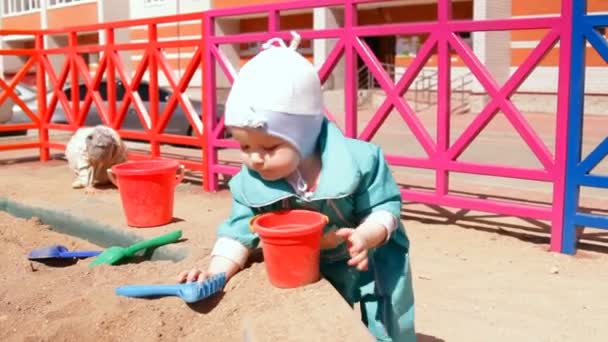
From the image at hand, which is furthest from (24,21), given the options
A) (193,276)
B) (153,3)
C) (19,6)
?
(193,276)

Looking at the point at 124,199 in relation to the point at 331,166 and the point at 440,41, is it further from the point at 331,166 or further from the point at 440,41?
the point at 331,166

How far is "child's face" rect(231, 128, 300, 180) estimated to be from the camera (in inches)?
94.3

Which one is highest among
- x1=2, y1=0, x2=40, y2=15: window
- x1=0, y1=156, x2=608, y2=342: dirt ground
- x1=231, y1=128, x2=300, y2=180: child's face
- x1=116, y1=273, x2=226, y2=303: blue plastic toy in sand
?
x1=2, y1=0, x2=40, y2=15: window

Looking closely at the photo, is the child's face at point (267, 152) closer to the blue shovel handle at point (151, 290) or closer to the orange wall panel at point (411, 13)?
the blue shovel handle at point (151, 290)

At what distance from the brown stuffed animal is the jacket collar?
187 inches

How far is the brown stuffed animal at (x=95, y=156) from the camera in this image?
7.08m

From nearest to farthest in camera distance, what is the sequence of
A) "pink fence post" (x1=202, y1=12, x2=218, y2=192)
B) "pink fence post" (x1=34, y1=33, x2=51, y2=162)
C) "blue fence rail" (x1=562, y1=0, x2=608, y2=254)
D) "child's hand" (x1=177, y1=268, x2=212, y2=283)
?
"child's hand" (x1=177, y1=268, x2=212, y2=283) → "blue fence rail" (x1=562, y1=0, x2=608, y2=254) → "pink fence post" (x1=202, y1=12, x2=218, y2=192) → "pink fence post" (x1=34, y1=33, x2=51, y2=162)

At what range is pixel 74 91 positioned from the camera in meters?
9.12

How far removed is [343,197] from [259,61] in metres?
0.53

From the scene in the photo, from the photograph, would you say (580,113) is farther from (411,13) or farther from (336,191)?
(411,13)

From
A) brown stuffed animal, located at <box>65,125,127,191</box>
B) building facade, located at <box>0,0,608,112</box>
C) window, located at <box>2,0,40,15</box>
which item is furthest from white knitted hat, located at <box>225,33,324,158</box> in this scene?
window, located at <box>2,0,40,15</box>

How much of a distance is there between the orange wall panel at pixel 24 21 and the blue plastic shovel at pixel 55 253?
1547 inches

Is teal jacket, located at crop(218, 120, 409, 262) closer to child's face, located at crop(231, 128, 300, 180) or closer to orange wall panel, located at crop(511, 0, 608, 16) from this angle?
child's face, located at crop(231, 128, 300, 180)

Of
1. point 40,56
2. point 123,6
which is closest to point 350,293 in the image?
point 40,56
